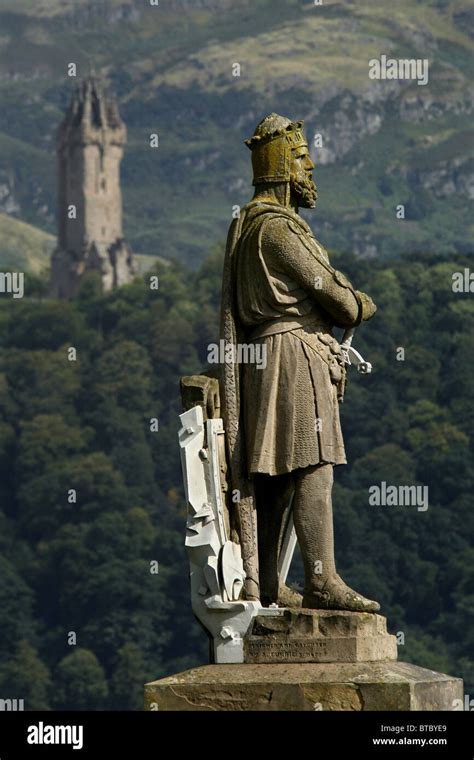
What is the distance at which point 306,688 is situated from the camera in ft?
64.3

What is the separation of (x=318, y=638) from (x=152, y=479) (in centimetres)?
13115

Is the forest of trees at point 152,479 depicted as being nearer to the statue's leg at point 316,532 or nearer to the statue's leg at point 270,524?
the statue's leg at point 270,524

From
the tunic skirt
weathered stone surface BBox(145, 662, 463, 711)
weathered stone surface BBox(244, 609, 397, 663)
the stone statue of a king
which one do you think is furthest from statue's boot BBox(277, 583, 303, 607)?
the tunic skirt

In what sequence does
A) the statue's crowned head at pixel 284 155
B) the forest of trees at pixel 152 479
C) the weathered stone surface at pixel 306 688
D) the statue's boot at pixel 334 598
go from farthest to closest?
the forest of trees at pixel 152 479 < the statue's crowned head at pixel 284 155 < the statue's boot at pixel 334 598 < the weathered stone surface at pixel 306 688

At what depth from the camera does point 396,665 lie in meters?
19.9

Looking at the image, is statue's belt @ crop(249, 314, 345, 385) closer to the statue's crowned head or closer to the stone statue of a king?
the stone statue of a king

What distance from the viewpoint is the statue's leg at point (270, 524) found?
20.8 meters

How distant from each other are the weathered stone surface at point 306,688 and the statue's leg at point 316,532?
0.65 m

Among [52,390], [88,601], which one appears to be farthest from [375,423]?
[52,390]

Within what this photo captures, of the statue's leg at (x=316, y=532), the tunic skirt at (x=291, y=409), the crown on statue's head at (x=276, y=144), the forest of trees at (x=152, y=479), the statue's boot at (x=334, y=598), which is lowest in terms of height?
the statue's boot at (x=334, y=598)

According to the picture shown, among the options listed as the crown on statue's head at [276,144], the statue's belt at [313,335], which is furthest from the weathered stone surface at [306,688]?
the crown on statue's head at [276,144]

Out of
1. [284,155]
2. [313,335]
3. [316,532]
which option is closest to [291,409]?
[313,335]

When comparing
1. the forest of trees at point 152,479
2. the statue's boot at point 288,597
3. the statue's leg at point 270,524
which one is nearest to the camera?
the statue's boot at point 288,597

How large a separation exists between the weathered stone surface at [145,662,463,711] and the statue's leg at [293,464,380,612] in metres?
0.65
